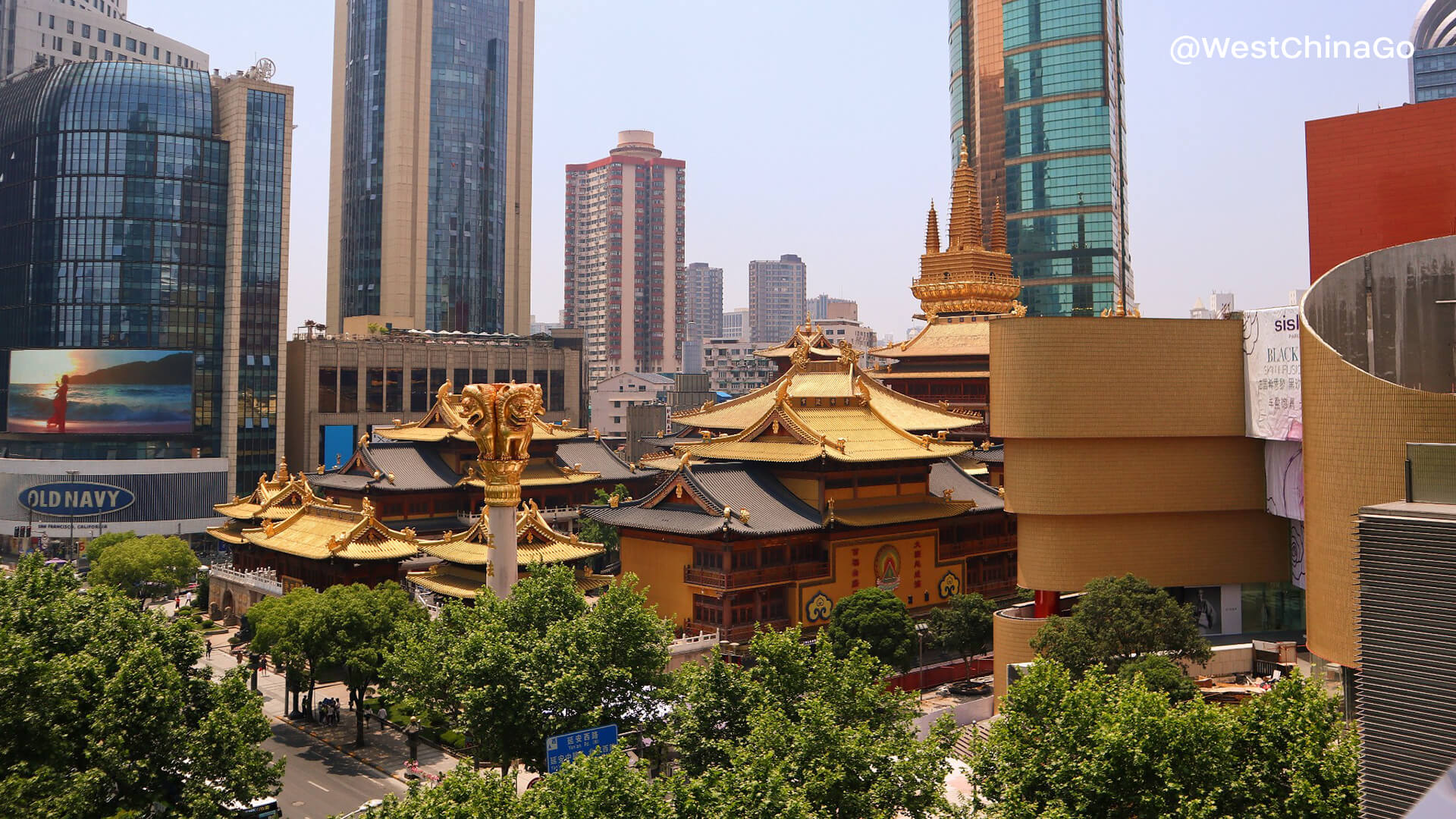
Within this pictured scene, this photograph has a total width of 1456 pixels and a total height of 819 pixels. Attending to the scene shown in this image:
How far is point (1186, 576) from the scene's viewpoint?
4488 cm

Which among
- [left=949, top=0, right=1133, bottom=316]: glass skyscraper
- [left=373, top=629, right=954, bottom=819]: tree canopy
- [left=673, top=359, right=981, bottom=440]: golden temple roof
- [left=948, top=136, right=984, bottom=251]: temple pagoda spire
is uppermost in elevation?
[left=949, top=0, right=1133, bottom=316]: glass skyscraper

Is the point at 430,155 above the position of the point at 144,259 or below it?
above

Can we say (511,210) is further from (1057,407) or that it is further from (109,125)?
(1057,407)

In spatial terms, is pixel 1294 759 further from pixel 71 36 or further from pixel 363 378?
pixel 71 36

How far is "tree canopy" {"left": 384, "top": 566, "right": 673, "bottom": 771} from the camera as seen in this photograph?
1188 inches

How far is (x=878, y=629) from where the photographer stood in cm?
4338

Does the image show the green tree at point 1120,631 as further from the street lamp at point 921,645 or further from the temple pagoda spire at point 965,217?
the temple pagoda spire at point 965,217

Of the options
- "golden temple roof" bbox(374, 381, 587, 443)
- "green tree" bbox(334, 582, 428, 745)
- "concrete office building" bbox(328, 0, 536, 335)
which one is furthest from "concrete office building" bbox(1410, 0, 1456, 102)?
"green tree" bbox(334, 582, 428, 745)

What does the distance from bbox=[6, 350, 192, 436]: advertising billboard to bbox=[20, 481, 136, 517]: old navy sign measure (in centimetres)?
535

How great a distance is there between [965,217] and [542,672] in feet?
219

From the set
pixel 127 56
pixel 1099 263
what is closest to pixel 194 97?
pixel 127 56

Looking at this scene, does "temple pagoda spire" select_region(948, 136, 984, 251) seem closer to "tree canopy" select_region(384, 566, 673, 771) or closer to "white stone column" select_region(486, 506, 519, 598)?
"white stone column" select_region(486, 506, 519, 598)

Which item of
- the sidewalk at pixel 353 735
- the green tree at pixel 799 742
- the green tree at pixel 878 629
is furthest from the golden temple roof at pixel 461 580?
the green tree at pixel 799 742

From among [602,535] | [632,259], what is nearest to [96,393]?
[602,535]
